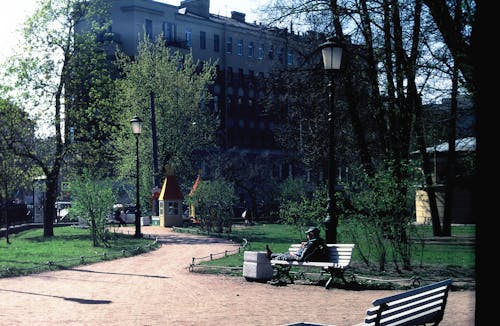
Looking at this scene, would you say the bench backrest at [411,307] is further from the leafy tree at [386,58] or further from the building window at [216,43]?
the building window at [216,43]

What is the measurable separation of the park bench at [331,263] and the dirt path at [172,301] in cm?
41

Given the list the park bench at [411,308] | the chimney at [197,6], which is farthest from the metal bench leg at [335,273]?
the chimney at [197,6]

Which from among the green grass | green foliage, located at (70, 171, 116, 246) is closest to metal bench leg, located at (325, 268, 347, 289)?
the green grass

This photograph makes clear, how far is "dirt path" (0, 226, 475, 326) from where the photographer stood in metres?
10.1

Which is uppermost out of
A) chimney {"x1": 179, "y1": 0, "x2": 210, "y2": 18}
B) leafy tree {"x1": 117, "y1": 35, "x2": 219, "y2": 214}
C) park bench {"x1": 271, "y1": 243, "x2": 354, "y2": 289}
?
chimney {"x1": 179, "y1": 0, "x2": 210, "y2": 18}

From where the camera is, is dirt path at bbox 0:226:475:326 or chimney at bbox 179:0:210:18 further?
chimney at bbox 179:0:210:18

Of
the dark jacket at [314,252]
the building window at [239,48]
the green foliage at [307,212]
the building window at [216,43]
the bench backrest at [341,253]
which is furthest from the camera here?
the building window at [239,48]

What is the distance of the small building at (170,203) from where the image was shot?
39.3 metres

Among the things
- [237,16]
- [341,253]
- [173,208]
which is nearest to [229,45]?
[237,16]

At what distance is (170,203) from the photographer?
39531 mm

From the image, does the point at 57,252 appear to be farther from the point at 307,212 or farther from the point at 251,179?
the point at 251,179

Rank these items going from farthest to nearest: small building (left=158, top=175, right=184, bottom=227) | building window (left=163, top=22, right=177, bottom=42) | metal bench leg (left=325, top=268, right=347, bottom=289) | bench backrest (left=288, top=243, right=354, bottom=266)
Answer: building window (left=163, top=22, right=177, bottom=42) → small building (left=158, top=175, right=184, bottom=227) → bench backrest (left=288, top=243, right=354, bottom=266) → metal bench leg (left=325, top=268, right=347, bottom=289)

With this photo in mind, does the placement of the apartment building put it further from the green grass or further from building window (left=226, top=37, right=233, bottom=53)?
the green grass

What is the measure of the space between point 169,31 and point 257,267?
58.4m
